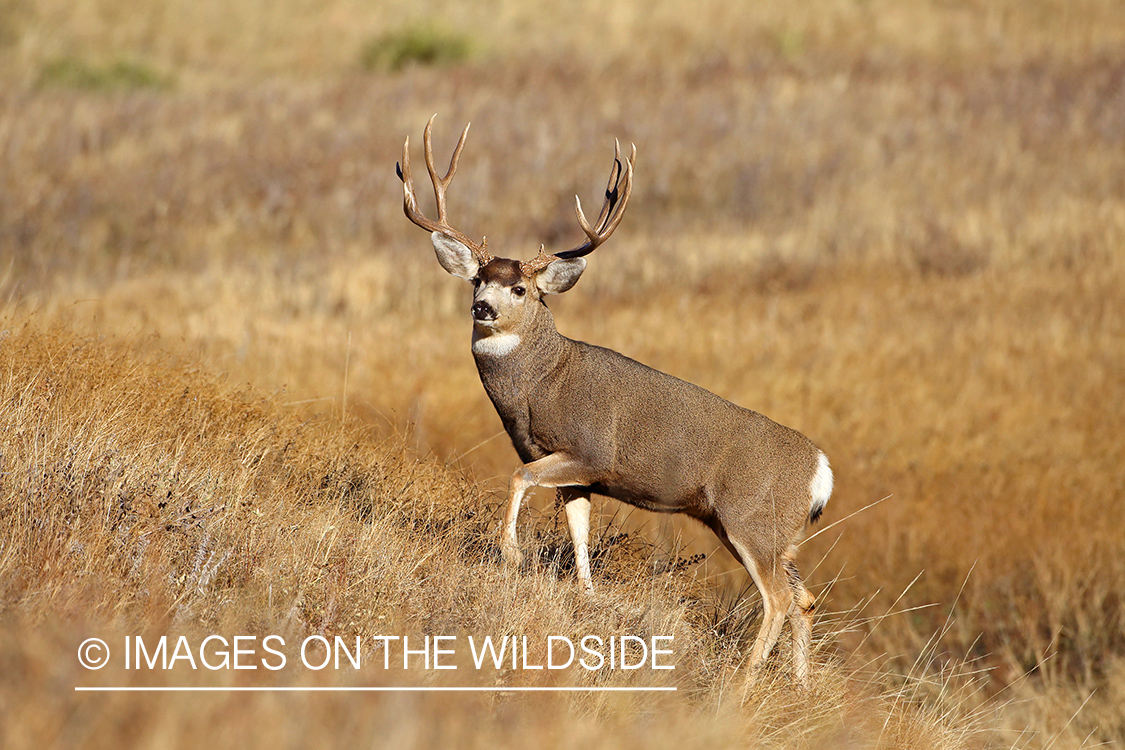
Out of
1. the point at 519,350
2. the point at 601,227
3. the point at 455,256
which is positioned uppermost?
the point at 601,227

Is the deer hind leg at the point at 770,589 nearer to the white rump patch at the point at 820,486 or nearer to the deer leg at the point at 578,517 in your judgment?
the white rump patch at the point at 820,486

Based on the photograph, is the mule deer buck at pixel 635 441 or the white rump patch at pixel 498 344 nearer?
the mule deer buck at pixel 635 441

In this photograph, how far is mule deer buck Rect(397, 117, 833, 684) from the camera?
5711 millimetres

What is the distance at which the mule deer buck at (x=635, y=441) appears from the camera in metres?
5.71

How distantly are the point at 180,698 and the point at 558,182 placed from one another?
18.5 m

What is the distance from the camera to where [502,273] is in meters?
5.90

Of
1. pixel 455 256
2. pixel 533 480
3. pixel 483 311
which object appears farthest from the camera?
pixel 455 256

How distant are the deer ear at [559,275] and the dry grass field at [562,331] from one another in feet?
4.13

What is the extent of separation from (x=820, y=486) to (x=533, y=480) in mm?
1506

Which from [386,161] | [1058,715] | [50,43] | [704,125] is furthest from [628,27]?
[1058,715]

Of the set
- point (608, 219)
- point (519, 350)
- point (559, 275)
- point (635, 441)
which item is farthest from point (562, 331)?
Result: point (635, 441)

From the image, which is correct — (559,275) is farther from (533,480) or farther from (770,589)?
(770,589)

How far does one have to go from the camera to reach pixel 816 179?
21.1 metres

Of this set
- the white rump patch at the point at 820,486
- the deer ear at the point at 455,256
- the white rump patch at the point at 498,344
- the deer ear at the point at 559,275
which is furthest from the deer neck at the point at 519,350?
the white rump patch at the point at 820,486
